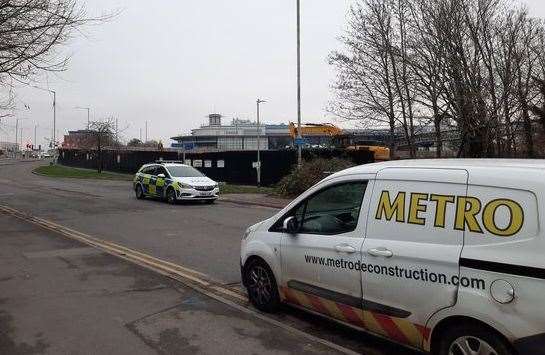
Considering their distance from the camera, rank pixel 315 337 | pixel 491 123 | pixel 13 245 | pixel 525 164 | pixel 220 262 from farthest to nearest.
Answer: pixel 491 123, pixel 13 245, pixel 220 262, pixel 315 337, pixel 525 164

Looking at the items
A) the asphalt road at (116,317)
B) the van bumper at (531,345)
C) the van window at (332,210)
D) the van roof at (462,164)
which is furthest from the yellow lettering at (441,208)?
the asphalt road at (116,317)

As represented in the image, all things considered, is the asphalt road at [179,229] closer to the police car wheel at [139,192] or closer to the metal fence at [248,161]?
the police car wheel at [139,192]

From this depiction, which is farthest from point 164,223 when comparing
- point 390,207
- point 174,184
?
point 390,207

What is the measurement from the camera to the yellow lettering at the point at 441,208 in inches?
171

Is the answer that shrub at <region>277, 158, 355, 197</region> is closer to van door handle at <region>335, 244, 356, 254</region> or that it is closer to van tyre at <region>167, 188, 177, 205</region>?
van tyre at <region>167, 188, 177, 205</region>

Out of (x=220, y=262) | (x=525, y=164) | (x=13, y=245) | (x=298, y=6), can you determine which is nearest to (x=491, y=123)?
(x=298, y=6)

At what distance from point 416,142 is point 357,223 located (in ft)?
83.1

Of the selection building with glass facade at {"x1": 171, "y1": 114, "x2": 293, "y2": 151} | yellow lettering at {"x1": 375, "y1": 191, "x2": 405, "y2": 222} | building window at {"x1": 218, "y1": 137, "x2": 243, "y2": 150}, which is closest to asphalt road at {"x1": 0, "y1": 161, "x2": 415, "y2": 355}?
yellow lettering at {"x1": 375, "y1": 191, "x2": 405, "y2": 222}

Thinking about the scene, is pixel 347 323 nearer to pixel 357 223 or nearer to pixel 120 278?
pixel 357 223

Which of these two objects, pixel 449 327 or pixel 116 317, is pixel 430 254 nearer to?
pixel 449 327

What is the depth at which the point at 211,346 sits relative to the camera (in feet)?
17.4

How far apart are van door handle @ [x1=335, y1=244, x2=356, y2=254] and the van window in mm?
154

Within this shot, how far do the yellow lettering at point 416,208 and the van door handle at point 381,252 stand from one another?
1.02 feet

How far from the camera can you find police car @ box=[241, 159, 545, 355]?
3.82m
